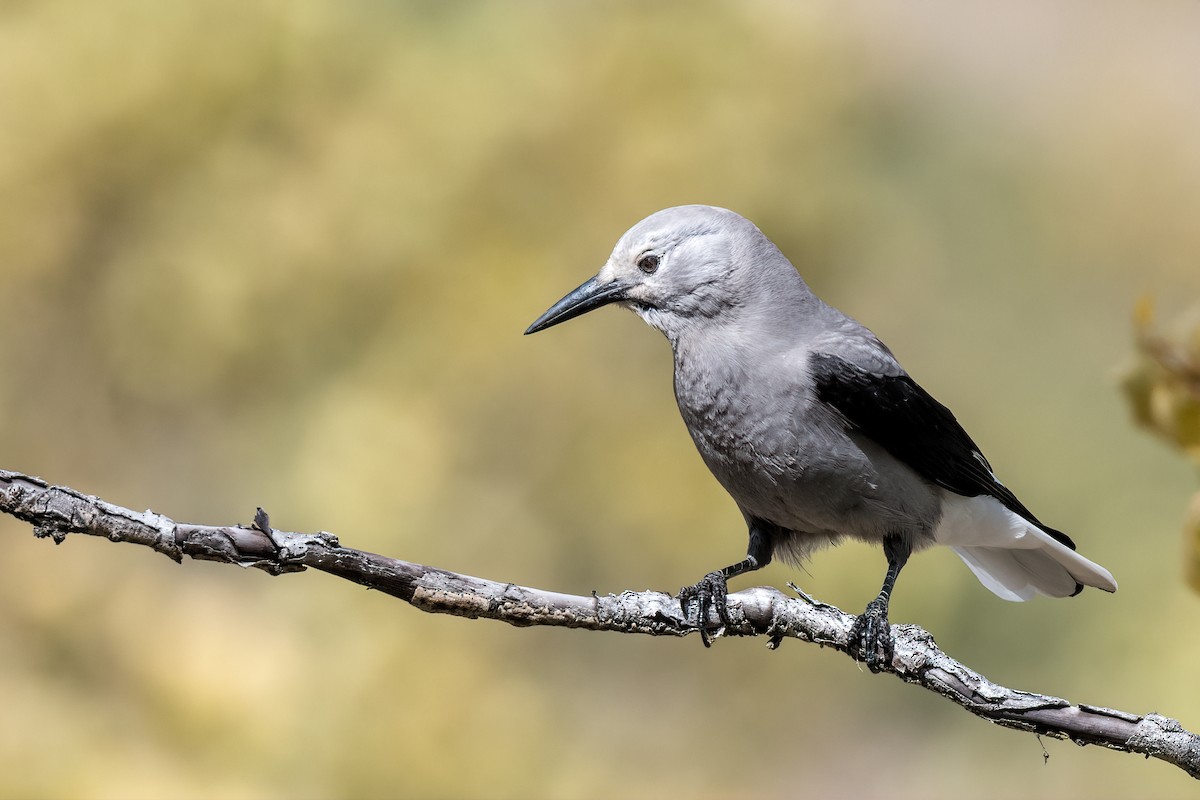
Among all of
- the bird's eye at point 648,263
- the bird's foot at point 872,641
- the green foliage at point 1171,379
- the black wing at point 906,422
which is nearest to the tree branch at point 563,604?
the bird's foot at point 872,641

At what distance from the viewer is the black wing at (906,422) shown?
205 cm

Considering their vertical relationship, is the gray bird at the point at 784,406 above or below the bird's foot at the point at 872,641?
above

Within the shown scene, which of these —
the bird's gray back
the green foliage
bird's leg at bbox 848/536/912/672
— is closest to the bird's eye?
the bird's gray back

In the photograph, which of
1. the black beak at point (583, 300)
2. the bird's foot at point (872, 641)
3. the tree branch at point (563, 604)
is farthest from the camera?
the black beak at point (583, 300)

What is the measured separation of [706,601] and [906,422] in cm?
55

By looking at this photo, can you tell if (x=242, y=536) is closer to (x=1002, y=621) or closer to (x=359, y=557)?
(x=359, y=557)

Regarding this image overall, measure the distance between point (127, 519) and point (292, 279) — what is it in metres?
2.97

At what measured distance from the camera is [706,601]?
6.25 feet

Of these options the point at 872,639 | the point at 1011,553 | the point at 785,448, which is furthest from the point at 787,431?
the point at 1011,553

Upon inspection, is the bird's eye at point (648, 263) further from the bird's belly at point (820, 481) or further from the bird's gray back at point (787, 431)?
the bird's belly at point (820, 481)

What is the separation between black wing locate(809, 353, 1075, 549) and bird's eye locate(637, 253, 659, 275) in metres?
0.34

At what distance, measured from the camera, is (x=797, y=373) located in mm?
2041

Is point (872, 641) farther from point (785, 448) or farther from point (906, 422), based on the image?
point (906, 422)

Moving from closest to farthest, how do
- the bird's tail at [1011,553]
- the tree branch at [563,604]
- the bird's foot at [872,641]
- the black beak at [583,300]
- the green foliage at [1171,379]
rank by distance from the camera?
the green foliage at [1171,379], the tree branch at [563,604], the bird's foot at [872,641], the black beak at [583,300], the bird's tail at [1011,553]
